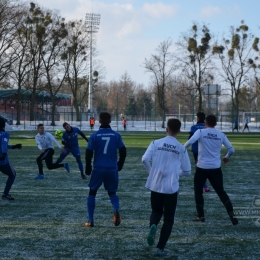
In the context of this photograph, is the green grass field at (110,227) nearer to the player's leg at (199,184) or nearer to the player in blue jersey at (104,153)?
the player's leg at (199,184)

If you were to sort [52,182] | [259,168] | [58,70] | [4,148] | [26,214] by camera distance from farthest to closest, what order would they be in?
[58,70]
[259,168]
[52,182]
[4,148]
[26,214]

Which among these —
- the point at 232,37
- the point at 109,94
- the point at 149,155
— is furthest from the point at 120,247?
the point at 109,94

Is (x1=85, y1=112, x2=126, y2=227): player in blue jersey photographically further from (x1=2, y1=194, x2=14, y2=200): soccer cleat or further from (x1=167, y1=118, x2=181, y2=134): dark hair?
(x1=2, y1=194, x2=14, y2=200): soccer cleat

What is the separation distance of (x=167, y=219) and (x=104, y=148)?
6.43 feet

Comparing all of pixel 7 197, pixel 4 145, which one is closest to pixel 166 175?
pixel 4 145

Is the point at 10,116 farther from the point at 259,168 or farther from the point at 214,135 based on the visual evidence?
the point at 214,135

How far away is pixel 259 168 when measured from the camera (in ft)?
64.4

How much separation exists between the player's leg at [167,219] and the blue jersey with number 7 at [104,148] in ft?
5.73

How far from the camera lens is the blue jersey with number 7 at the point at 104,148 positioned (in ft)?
28.7

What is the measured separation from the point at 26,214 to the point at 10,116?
65904mm

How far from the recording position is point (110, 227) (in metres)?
9.07

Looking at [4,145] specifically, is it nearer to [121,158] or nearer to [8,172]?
[8,172]

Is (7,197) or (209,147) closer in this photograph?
(209,147)

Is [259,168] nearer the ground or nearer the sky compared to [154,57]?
nearer the ground
